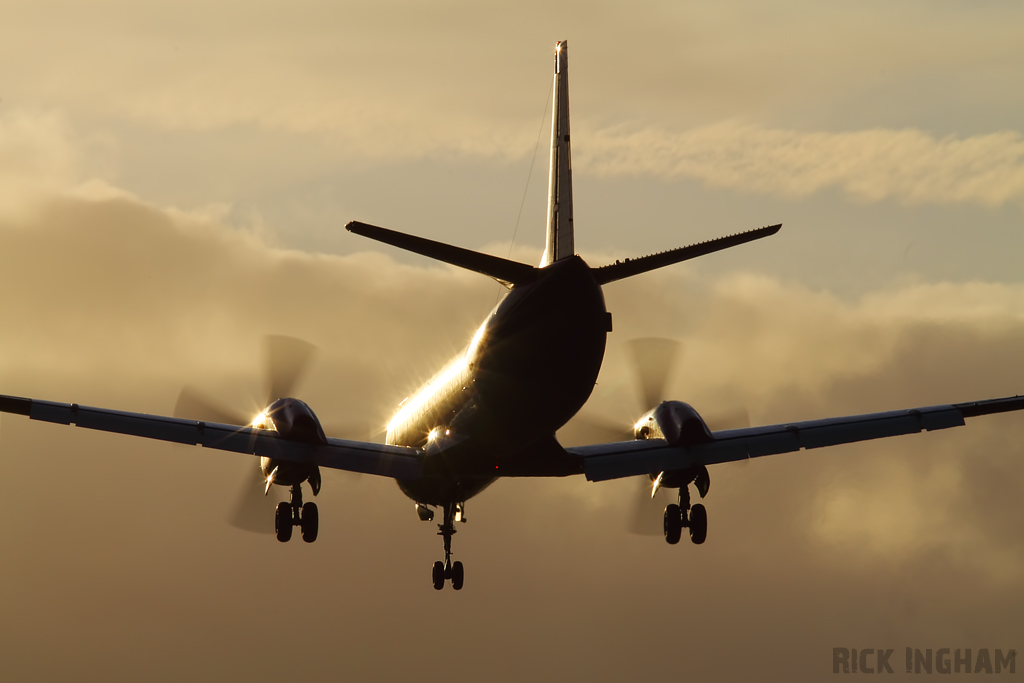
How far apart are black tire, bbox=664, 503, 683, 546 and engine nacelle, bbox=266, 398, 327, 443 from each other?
10.0 m

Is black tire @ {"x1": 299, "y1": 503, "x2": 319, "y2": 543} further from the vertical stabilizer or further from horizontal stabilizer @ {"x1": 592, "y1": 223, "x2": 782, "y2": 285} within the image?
horizontal stabilizer @ {"x1": 592, "y1": 223, "x2": 782, "y2": 285}

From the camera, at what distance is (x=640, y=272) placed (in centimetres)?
2570

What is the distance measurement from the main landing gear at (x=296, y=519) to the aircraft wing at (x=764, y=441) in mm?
7371

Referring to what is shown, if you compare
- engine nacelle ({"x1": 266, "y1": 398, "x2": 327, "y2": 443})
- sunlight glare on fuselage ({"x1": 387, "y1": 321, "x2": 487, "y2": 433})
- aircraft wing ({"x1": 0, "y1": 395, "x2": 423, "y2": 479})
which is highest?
sunlight glare on fuselage ({"x1": 387, "y1": 321, "x2": 487, "y2": 433})

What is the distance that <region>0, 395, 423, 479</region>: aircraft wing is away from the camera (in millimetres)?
27578

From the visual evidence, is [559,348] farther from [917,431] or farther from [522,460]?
[917,431]

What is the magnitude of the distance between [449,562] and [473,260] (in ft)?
39.9

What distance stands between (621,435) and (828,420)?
5980mm

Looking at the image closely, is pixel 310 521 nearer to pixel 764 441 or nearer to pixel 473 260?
pixel 473 260

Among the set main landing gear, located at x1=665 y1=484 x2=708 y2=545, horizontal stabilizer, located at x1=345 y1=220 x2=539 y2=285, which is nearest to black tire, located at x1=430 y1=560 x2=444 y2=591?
main landing gear, located at x1=665 y1=484 x2=708 y2=545

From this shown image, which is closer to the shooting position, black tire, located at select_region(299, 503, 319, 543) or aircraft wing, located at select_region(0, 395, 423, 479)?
aircraft wing, located at select_region(0, 395, 423, 479)

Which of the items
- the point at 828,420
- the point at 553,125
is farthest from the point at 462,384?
the point at 828,420

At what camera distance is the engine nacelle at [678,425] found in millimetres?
32406

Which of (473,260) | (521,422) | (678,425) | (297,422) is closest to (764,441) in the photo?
(678,425)
